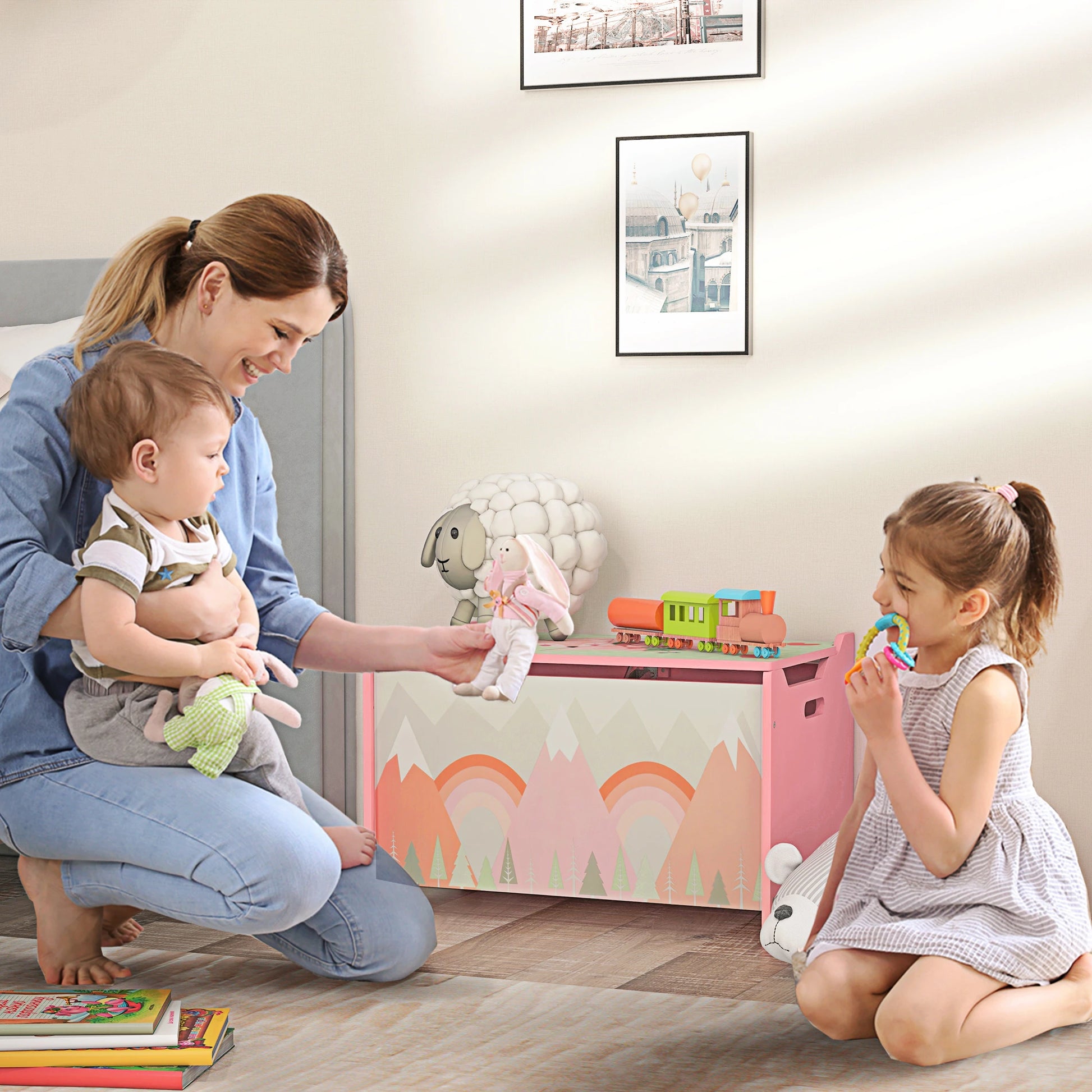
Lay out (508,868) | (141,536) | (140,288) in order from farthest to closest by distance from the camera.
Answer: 1. (508,868)
2. (140,288)
3. (141,536)

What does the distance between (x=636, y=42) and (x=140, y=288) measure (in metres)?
1.27

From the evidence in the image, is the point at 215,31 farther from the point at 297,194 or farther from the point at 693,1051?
the point at 693,1051

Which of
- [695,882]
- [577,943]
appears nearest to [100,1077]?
[577,943]

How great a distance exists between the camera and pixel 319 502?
2.69m

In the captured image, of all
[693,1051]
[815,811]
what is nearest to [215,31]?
[815,811]

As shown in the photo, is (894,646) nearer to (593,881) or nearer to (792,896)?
(792,896)

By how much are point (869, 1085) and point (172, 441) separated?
1048 mm

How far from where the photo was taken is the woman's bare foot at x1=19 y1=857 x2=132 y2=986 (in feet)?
5.61

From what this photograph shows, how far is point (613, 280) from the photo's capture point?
259 cm

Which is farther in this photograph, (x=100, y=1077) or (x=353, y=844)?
(x=353, y=844)

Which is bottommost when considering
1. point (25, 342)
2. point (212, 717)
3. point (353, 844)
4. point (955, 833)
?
point (353, 844)

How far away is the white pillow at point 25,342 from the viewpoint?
254 cm

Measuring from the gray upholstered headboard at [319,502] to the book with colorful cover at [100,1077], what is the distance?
1200mm

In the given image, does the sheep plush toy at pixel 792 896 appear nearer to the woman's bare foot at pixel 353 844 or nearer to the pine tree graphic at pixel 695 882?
the pine tree graphic at pixel 695 882
